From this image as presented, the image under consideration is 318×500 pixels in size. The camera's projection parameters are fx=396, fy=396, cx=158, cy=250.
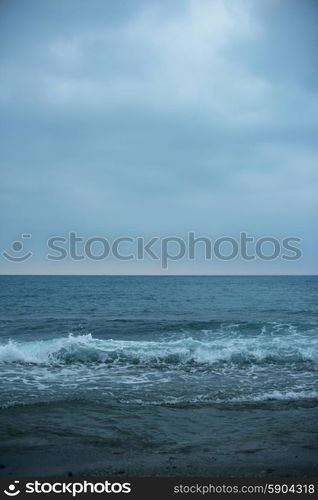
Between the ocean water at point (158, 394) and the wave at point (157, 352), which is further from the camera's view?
the wave at point (157, 352)

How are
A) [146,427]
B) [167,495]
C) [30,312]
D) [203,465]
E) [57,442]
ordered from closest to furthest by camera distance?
[167,495] → [203,465] → [57,442] → [146,427] → [30,312]

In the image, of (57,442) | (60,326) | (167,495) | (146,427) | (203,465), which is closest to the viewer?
(167,495)

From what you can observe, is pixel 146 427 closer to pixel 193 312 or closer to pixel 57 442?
pixel 57 442

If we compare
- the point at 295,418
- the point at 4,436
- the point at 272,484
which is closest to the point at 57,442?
the point at 4,436

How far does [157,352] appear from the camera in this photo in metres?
15.8

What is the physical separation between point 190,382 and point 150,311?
69.2ft

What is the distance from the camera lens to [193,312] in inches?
1265

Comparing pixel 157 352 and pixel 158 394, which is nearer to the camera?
pixel 158 394

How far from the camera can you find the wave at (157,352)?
49.1 ft

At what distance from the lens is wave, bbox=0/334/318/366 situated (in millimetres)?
14977

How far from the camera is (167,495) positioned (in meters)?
4.93

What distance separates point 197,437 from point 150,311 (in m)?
25.4

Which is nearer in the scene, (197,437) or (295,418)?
(197,437)

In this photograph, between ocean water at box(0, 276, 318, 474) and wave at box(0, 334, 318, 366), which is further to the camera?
wave at box(0, 334, 318, 366)
